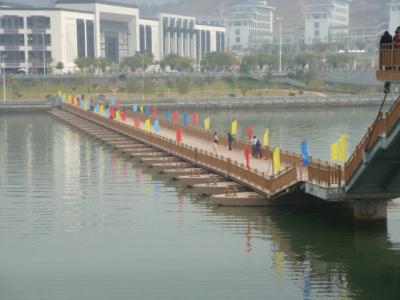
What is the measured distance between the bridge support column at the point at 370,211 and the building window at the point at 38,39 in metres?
151

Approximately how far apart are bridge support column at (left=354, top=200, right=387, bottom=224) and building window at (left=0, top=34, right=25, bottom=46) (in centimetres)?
15308

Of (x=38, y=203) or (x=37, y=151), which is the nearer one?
(x=38, y=203)

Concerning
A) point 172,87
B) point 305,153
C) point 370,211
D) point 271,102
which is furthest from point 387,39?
point 172,87

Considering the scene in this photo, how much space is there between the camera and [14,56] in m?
189

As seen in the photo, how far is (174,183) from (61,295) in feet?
84.3

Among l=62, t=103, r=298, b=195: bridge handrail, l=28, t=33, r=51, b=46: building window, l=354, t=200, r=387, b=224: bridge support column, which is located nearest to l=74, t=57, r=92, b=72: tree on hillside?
l=28, t=33, r=51, b=46: building window

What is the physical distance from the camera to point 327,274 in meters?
35.1

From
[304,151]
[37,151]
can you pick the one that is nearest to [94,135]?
[37,151]

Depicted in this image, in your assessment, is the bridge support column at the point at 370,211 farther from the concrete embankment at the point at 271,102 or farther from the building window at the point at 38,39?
the building window at the point at 38,39

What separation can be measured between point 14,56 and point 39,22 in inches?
380

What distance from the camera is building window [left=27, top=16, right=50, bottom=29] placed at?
605 ft

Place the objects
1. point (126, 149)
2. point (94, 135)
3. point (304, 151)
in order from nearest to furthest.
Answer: point (304, 151)
point (126, 149)
point (94, 135)

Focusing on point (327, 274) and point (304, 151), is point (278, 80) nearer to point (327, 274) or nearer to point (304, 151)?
point (304, 151)

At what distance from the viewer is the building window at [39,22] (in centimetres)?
18438
